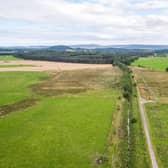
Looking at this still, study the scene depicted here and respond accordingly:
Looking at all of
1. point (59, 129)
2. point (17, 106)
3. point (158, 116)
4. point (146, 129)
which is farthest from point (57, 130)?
point (158, 116)

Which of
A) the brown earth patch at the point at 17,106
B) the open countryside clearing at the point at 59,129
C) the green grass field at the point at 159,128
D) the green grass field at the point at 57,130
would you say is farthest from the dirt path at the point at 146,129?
the brown earth patch at the point at 17,106

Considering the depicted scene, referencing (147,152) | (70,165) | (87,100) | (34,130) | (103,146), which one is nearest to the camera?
(70,165)

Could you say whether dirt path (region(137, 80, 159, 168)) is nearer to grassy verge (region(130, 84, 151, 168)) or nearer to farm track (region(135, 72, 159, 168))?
farm track (region(135, 72, 159, 168))

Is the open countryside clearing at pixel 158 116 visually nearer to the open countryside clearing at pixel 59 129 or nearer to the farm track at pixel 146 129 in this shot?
the farm track at pixel 146 129

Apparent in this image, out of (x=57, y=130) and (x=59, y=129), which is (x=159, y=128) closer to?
(x=59, y=129)

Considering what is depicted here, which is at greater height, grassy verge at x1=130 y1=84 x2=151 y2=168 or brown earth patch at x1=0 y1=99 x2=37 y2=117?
brown earth patch at x1=0 y1=99 x2=37 y2=117

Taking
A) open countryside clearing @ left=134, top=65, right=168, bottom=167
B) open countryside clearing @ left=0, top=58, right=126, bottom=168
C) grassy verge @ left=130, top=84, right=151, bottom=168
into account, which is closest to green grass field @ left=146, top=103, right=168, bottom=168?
open countryside clearing @ left=134, top=65, right=168, bottom=167

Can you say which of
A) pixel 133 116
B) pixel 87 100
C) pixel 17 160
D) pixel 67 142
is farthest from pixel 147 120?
pixel 17 160

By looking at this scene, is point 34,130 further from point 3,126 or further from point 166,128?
point 166,128
